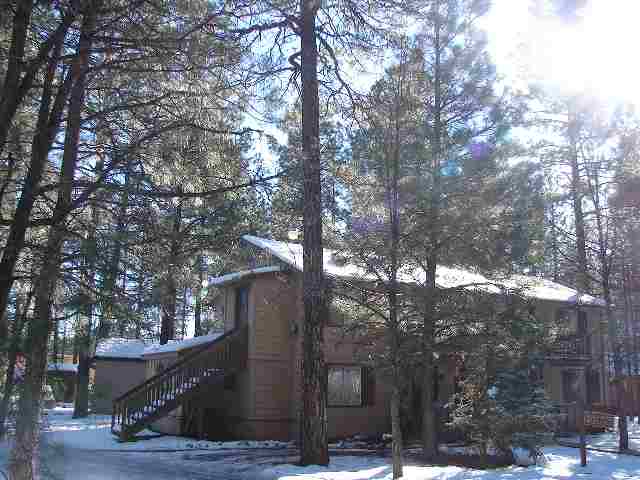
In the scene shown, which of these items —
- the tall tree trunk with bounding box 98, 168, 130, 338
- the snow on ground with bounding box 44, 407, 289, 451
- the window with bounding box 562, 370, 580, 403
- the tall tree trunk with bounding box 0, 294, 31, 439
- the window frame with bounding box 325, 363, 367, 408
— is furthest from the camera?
the window with bounding box 562, 370, 580, 403

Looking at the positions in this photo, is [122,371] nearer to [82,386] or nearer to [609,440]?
[82,386]

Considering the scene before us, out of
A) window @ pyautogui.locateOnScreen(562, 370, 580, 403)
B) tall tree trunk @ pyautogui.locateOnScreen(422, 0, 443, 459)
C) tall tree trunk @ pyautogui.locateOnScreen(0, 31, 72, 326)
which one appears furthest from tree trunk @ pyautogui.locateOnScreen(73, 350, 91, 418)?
tall tree trunk @ pyautogui.locateOnScreen(0, 31, 72, 326)

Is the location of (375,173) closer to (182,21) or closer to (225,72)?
(225,72)

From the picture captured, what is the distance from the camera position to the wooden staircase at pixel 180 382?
1734cm

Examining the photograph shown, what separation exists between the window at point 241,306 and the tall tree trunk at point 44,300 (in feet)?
41.3

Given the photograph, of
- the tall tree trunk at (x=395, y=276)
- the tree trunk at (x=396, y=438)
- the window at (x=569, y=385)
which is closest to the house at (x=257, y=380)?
the tall tree trunk at (x=395, y=276)

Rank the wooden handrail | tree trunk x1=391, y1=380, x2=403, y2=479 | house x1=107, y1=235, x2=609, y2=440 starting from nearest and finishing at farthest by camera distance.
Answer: tree trunk x1=391, y1=380, x2=403, y2=479, the wooden handrail, house x1=107, y1=235, x2=609, y2=440

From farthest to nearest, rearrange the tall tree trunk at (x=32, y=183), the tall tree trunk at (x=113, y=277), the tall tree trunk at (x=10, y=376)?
the tall tree trunk at (x=113, y=277) < the tall tree trunk at (x=32, y=183) < the tall tree trunk at (x=10, y=376)

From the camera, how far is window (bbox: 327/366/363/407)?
64.4ft

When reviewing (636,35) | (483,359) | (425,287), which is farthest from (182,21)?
(636,35)

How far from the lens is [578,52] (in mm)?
17953

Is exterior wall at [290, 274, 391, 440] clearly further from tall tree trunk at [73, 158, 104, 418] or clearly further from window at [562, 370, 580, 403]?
tall tree trunk at [73, 158, 104, 418]

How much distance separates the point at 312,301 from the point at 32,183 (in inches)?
290

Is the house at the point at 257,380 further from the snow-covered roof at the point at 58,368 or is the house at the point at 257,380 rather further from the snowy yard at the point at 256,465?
the snow-covered roof at the point at 58,368
